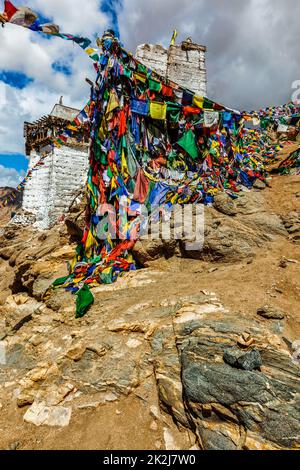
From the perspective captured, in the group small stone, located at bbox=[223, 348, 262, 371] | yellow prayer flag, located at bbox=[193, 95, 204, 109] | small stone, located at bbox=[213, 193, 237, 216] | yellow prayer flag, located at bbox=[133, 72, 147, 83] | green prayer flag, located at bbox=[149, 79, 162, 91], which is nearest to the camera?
small stone, located at bbox=[223, 348, 262, 371]

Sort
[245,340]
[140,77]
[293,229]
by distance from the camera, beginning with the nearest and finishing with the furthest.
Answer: [245,340], [293,229], [140,77]

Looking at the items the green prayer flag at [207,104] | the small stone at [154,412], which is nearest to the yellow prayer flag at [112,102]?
the green prayer flag at [207,104]

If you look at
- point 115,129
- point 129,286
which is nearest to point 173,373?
point 129,286

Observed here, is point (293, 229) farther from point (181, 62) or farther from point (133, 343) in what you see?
point (181, 62)

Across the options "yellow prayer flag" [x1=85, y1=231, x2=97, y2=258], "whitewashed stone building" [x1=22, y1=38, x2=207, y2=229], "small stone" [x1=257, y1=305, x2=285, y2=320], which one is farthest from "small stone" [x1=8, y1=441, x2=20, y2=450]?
"whitewashed stone building" [x1=22, y1=38, x2=207, y2=229]

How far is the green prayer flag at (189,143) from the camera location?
10531mm

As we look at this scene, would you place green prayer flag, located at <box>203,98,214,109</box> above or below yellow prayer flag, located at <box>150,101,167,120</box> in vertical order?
above

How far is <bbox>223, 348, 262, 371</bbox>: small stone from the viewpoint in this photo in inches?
132

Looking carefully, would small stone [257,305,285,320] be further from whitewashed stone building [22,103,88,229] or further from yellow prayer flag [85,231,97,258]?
whitewashed stone building [22,103,88,229]

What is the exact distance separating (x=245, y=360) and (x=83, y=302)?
12.7ft

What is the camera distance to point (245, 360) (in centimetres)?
339

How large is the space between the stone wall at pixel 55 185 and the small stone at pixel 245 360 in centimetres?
1776

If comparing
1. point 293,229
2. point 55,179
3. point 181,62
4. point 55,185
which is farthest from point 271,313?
point 181,62

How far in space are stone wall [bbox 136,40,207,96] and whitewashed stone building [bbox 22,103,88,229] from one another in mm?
7353
